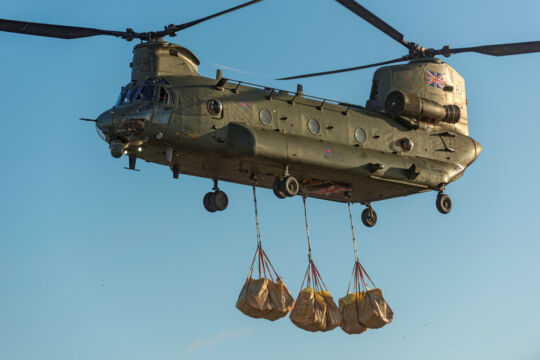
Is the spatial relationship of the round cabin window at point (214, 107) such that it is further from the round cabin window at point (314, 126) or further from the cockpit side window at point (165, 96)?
the round cabin window at point (314, 126)

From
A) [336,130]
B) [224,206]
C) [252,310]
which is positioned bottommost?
[252,310]

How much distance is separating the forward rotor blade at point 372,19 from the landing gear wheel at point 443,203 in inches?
231

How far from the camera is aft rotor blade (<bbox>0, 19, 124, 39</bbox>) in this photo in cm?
3020

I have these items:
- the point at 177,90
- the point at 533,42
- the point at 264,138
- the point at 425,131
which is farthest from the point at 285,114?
the point at 533,42

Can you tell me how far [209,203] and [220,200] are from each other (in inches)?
14.6

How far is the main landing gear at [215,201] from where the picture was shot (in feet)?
105

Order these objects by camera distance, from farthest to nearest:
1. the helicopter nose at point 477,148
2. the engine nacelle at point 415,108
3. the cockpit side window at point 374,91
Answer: the helicopter nose at point 477,148
the cockpit side window at point 374,91
the engine nacelle at point 415,108

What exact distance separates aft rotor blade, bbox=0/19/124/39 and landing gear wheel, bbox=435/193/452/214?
12.3m

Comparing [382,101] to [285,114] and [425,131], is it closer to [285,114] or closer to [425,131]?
[425,131]

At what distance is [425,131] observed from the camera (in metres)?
34.8

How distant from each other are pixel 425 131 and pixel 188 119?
9.44 metres

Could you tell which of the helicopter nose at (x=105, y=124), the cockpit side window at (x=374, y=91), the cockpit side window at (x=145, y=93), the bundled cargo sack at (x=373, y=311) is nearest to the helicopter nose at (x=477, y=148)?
the cockpit side window at (x=374, y=91)

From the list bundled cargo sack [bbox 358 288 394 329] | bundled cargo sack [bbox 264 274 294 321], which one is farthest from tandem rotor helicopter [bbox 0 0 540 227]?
bundled cargo sack [bbox 358 288 394 329]

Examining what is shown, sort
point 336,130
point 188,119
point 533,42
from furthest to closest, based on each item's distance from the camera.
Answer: point 533,42
point 336,130
point 188,119
